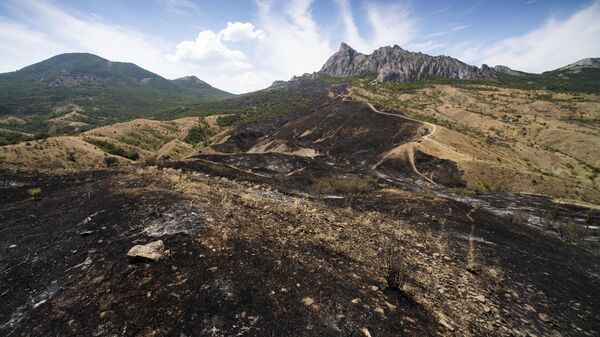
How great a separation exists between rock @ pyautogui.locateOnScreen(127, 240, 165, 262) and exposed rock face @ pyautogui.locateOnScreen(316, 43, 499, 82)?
13877 cm

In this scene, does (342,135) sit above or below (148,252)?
below

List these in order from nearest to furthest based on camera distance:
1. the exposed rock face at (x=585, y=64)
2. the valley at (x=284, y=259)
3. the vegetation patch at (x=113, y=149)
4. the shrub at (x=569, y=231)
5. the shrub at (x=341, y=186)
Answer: the valley at (x=284, y=259), the shrub at (x=569, y=231), the shrub at (x=341, y=186), the vegetation patch at (x=113, y=149), the exposed rock face at (x=585, y=64)

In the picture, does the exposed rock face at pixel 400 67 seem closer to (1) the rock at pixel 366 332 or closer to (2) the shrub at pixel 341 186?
(2) the shrub at pixel 341 186

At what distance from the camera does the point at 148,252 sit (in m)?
7.86

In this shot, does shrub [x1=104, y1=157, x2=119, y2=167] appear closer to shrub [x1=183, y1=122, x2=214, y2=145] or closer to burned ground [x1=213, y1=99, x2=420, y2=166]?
burned ground [x1=213, y1=99, x2=420, y2=166]

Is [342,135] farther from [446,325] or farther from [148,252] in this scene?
[446,325]

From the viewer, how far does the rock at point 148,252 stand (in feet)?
25.3

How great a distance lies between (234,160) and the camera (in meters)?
39.6

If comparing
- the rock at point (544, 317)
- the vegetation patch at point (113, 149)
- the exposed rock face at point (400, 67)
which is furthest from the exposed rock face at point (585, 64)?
the rock at point (544, 317)

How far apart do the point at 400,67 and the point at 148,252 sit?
527 feet

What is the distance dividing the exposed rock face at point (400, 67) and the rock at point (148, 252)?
455 ft

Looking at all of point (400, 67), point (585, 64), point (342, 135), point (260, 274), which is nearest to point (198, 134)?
point (342, 135)

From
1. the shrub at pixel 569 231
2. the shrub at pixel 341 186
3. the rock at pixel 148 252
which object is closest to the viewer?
the rock at pixel 148 252

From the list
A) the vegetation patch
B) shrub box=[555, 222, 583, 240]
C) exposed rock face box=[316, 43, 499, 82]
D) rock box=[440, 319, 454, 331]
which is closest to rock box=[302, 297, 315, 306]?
rock box=[440, 319, 454, 331]
